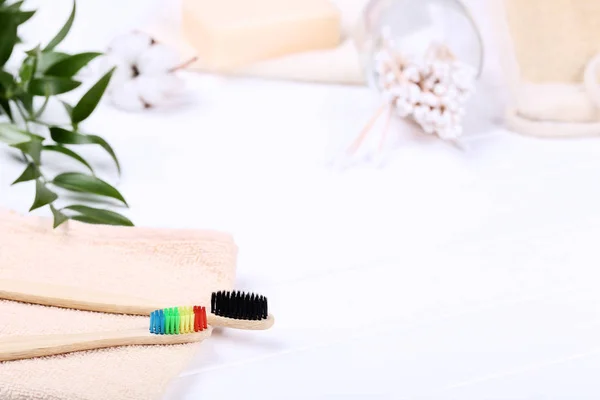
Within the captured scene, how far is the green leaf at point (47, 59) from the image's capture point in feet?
2.91

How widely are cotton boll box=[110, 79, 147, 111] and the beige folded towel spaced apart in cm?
34

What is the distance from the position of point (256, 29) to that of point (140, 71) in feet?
0.54

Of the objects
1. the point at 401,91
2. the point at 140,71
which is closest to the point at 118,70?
the point at 140,71

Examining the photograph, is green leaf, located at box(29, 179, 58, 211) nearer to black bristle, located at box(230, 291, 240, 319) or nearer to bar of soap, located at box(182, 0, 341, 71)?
black bristle, located at box(230, 291, 240, 319)

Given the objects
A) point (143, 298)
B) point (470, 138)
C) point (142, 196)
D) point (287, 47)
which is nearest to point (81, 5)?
point (287, 47)

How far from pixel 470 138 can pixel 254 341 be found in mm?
463

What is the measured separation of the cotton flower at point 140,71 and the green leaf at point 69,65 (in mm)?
112

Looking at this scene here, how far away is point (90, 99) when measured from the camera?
827 millimetres

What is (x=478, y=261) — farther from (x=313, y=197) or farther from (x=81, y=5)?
(x=81, y=5)

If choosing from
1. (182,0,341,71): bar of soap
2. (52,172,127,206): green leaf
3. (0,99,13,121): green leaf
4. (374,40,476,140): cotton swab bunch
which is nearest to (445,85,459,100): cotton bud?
(374,40,476,140): cotton swab bunch

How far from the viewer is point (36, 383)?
1.67 feet

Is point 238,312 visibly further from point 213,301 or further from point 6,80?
point 6,80

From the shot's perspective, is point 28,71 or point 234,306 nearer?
point 234,306

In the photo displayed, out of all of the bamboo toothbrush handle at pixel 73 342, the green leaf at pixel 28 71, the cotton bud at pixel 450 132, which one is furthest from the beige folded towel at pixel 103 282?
the cotton bud at pixel 450 132
